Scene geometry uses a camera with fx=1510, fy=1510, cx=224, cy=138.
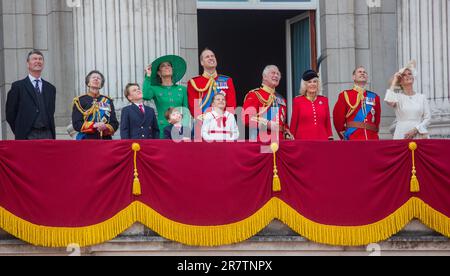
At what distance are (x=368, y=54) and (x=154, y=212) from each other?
639 centimetres

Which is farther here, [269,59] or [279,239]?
[269,59]

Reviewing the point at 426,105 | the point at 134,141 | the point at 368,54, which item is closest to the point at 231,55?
the point at 368,54

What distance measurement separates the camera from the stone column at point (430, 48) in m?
23.0

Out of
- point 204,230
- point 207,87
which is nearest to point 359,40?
point 207,87

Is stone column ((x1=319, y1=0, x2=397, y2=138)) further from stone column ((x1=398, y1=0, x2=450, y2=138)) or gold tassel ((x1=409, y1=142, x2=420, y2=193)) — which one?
gold tassel ((x1=409, y1=142, x2=420, y2=193))

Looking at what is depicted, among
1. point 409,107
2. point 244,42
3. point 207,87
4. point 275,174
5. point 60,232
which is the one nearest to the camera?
point 60,232

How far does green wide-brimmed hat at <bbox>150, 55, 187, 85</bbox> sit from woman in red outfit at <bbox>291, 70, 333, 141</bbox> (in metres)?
1.65

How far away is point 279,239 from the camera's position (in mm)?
18875

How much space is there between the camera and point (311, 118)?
2039 centimetres

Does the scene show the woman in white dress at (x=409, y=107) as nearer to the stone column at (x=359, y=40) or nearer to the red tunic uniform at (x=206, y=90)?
the red tunic uniform at (x=206, y=90)

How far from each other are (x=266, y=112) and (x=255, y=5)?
172 inches

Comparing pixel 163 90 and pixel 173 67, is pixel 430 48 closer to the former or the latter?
pixel 173 67

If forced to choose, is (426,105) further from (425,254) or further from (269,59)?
(269,59)

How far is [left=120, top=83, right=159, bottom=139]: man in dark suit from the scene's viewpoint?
19.9 metres
